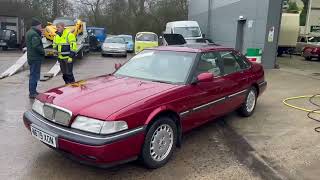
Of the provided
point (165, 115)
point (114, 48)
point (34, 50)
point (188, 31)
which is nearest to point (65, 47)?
point (34, 50)

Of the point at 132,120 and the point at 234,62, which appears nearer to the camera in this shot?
the point at 132,120

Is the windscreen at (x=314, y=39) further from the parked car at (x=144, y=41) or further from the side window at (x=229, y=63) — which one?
the side window at (x=229, y=63)

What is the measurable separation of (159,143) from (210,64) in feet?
5.96

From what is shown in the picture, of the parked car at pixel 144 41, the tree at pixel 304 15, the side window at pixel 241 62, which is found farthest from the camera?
the tree at pixel 304 15

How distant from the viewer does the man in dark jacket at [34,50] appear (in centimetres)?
846

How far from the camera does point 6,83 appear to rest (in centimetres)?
1084

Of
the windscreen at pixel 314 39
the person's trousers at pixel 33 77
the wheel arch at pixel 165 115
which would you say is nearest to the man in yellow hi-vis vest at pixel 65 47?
the person's trousers at pixel 33 77

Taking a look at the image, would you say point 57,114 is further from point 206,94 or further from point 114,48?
point 114,48

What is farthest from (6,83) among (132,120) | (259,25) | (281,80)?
(259,25)

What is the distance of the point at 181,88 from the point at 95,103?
128cm

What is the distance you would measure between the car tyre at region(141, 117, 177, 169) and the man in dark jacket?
5.05 m

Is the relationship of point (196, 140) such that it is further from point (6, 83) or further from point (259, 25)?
point (259, 25)

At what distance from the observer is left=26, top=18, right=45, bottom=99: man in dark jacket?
8.46 metres

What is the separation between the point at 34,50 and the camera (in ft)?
28.1
